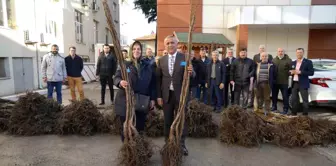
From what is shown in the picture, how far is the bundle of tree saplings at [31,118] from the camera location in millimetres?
4719

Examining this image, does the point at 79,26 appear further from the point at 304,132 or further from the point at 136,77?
the point at 304,132

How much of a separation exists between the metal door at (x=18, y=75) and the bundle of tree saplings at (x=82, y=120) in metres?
7.22

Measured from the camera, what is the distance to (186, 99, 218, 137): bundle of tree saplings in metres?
4.63

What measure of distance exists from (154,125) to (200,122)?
886mm

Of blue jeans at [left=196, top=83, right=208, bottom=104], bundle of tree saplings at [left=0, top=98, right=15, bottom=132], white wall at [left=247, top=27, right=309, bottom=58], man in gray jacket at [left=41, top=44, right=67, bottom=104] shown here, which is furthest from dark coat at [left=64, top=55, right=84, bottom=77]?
white wall at [left=247, top=27, right=309, bottom=58]

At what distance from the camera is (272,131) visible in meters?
4.40

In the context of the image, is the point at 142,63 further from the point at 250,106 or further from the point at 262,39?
the point at 262,39

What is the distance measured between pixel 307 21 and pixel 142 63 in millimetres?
8991

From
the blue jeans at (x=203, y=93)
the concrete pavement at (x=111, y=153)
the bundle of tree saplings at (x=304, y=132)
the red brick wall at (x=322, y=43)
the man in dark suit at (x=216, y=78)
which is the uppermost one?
the red brick wall at (x=322, y=43)

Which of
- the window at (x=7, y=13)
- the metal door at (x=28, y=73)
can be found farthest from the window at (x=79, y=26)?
the window at (x=7, y=13)

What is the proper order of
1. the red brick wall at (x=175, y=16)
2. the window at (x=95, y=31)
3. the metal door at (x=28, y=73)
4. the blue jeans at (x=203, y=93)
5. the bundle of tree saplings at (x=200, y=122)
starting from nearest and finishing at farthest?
1. the bundle of tree saplings at (x=200, y=122)
2. the blue jeans at (x=203, y=93)
3. the metal door at (x=28, y=73)
4. the red brick wall at (x=175, y=16)
5. the window at (x=95, y=31)

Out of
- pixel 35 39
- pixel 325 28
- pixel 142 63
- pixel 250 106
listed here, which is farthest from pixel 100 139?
pixel 325 28

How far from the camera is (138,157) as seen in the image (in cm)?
329

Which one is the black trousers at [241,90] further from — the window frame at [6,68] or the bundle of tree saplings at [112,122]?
the window frame at [6,68]
